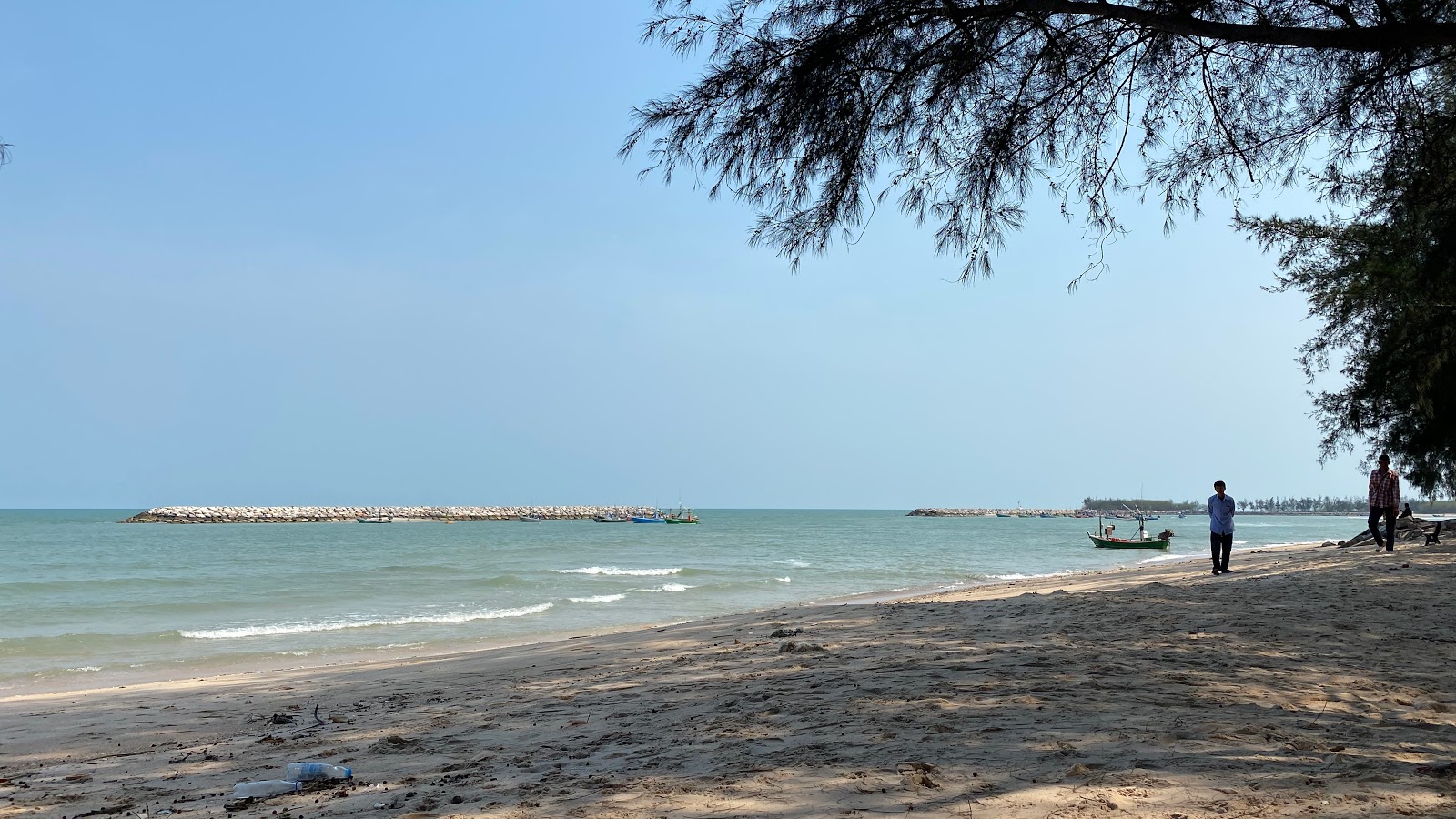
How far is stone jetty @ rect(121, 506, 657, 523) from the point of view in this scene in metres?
96.3

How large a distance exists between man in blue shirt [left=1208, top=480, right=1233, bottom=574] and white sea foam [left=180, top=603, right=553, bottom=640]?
41.0ft

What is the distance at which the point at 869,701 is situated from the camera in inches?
197

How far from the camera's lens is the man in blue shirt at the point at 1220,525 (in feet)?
47.1

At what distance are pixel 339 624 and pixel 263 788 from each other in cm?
1409

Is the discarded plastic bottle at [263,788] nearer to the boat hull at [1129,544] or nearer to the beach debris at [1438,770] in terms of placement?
the beach debris at [1438,770]

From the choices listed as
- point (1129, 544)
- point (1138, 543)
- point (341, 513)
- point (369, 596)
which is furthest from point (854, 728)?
point (341, 513)

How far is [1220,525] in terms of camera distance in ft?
47.7

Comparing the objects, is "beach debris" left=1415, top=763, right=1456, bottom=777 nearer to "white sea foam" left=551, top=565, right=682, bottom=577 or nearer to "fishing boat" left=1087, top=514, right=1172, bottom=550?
"white sea foam" left=551, top=565, right=682, bottom=577

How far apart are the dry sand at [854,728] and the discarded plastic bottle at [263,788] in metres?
0.10

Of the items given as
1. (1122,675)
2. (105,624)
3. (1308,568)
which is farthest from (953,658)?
(105,624)

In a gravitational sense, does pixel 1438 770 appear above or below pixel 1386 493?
below

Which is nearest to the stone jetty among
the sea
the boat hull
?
the sea

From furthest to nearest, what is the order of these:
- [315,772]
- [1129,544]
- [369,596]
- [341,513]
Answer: [341,513] < [1129,544] < [369,596] < [315,772]

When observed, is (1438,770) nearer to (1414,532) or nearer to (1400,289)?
(1400,289)
